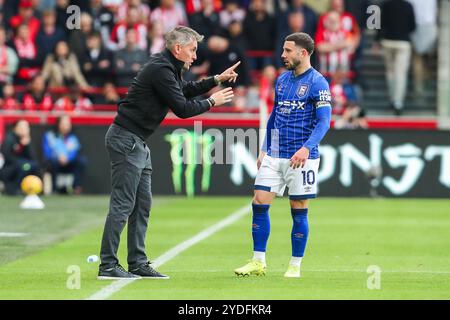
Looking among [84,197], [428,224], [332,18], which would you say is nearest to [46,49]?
[84,197]

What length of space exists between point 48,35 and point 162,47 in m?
2.68

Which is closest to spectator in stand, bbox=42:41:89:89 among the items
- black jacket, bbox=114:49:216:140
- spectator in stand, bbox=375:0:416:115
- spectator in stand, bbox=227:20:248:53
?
spectator in stand, bbox=227:20:248:53

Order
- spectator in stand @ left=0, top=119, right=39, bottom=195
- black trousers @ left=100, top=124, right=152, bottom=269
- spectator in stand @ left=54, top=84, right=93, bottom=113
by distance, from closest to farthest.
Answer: black trousers @ left=100, top=124, right=152, bottom=269, spectator in stand @ left=0, top=119, right=39, bottom=195, spectator in stand @ left=54, top=84, right=93, bottom=113

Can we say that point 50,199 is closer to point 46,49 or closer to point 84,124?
point 84,124

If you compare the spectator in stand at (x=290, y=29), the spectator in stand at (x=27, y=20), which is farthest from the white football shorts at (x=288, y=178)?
the spectator in stand at (x=27, y=20)

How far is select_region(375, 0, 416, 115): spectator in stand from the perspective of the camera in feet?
83.9

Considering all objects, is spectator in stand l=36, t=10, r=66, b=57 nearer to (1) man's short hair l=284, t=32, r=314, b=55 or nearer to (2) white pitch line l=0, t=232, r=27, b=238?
(2) white pitch line l=0, t=232, r=27, b=238

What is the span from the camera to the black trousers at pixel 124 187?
36.8 ft

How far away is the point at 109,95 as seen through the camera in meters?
25.0

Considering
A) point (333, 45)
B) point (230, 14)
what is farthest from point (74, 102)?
point (333, 45)

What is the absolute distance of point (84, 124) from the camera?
2416cm

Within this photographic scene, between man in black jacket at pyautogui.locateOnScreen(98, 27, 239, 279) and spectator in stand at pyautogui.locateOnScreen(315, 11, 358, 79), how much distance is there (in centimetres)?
1395

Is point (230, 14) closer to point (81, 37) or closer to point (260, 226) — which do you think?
point (81, 37)
